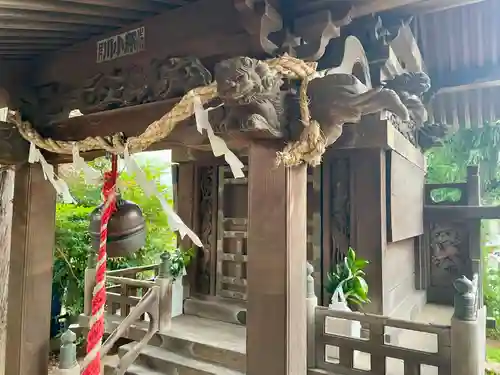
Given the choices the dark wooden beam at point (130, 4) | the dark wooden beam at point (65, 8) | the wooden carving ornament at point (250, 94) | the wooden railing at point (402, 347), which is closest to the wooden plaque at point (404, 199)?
the wooden railing at point (402, 347)

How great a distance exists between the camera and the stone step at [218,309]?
495 centimetres

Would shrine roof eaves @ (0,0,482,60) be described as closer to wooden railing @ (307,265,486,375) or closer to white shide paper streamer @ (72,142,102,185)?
white shide paper streamer @ (72,142,102,185)

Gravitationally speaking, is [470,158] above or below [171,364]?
above

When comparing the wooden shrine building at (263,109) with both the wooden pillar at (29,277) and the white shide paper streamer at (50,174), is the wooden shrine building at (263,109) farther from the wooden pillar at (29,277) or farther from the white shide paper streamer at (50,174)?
the white shide paper streamer at (50,174)

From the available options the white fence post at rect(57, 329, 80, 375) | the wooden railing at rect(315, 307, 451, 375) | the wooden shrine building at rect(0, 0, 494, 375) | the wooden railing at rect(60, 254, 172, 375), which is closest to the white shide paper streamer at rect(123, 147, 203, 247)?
the wooden shrine building at rect(0, 0, 494, 375)

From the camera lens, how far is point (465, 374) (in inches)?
109

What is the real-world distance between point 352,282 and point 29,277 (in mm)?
2724

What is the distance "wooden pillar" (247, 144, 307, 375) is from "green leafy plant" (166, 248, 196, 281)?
326 cm

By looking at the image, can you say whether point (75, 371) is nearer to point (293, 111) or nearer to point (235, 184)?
point (293, 111)

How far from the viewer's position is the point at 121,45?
234 centimetres

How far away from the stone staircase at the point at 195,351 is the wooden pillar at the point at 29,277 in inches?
66.0

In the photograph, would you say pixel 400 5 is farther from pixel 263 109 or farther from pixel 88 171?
pixel 88 171

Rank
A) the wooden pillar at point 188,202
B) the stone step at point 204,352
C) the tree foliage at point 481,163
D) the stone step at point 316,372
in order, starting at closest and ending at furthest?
1. the stone step at point 316,372
2. the stone step at point 204,352
3. the wooden pillar at point 188,202
4. the tree foliage at point 481,163

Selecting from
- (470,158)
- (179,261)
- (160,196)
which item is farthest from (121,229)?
(470,158)
